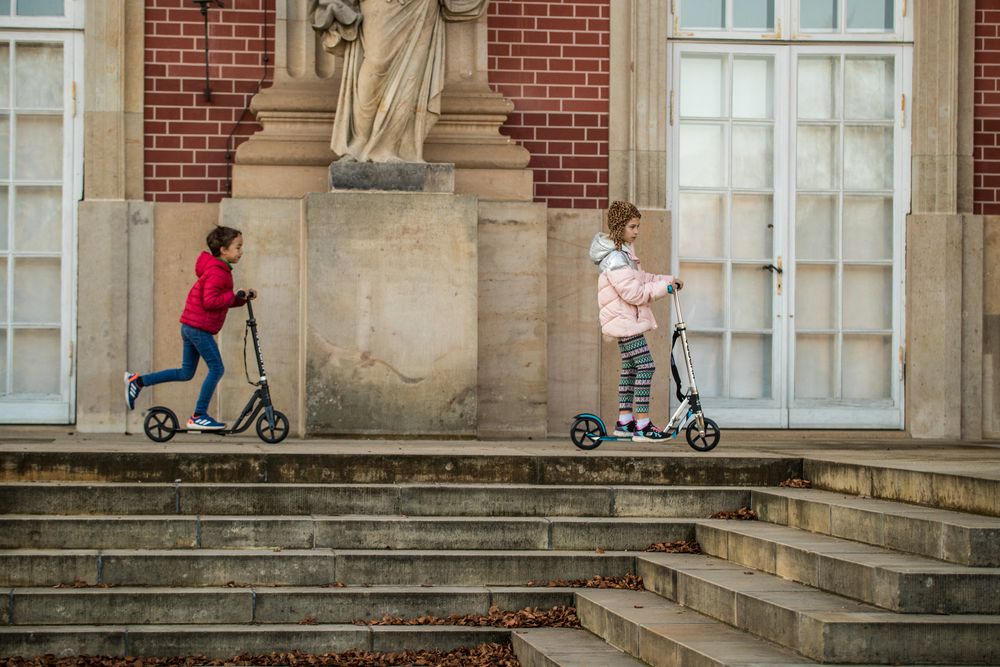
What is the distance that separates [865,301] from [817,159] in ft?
3.82

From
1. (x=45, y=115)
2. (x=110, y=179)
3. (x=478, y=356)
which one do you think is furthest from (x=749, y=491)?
(x=45, y=115)

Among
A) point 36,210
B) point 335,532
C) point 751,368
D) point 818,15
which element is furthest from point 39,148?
point 818,15

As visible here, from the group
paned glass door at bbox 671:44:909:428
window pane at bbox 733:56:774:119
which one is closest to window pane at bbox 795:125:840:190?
paned glass door at bbox 671:44:909:428

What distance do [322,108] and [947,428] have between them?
528cm

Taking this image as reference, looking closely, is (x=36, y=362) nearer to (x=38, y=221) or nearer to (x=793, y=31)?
(x=38, y=221)

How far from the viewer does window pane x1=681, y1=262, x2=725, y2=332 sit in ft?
38.9

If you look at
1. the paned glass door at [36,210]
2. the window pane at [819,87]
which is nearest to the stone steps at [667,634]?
the paned glass door at [36,210]

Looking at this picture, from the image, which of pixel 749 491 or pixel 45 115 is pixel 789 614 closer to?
pixel 749 491

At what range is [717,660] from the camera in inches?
221

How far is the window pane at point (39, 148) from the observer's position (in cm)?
1139

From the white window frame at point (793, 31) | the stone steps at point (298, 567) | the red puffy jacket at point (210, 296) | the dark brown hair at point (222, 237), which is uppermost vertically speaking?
the white window frame at point (793, 31)

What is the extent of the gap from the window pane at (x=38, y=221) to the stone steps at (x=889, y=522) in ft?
19.1

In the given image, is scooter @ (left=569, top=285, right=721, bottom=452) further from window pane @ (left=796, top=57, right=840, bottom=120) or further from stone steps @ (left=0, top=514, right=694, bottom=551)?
window pane @ (left=796, top=57, right=840, bottom=120)

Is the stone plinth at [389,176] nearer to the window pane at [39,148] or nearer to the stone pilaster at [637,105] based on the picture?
the stone pilaster at [637,105]
